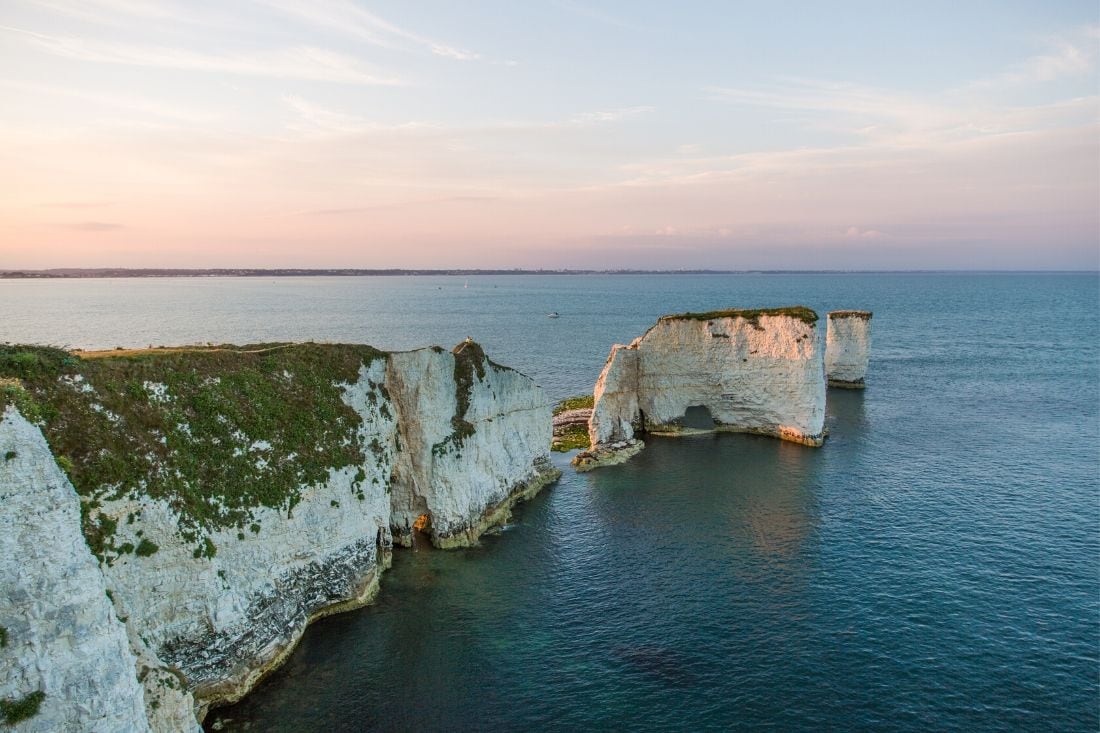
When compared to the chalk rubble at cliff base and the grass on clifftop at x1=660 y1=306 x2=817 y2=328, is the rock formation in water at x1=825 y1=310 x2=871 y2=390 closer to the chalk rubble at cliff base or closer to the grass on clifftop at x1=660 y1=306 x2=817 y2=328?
the chalk rubble at cliff base

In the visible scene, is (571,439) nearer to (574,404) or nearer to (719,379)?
(574,404)

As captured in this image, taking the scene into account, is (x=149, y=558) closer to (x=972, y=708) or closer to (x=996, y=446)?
(x=972, y=708)

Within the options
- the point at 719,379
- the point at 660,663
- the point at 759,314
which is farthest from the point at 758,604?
the point at 759,314

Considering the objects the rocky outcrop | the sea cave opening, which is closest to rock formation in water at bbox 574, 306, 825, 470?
the sea cave opening

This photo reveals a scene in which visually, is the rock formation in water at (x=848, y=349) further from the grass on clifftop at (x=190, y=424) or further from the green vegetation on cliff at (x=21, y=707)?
the green vegetation on cliff at (x=21, y=707)

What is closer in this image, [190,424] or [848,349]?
[190,424]
